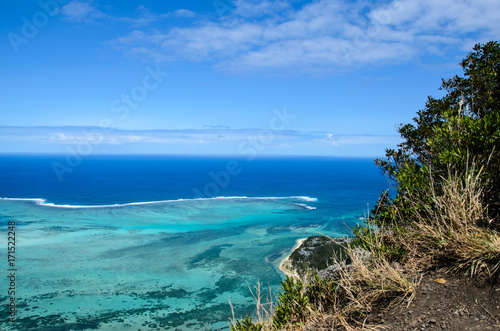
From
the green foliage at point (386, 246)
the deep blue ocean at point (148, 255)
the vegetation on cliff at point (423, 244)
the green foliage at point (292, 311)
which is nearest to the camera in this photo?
the vegetation on cliff at point (423, 244)

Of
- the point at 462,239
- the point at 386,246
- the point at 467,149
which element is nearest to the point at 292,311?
the point at 386,246

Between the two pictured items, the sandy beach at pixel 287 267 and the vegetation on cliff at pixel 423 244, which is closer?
the vegetation on cliff at pixel 423 244

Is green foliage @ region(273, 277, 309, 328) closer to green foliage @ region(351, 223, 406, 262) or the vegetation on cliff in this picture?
the vegetation on cliff

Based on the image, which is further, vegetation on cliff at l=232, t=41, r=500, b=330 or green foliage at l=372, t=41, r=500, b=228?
green foliage at l=372, t=41, r=500, b=228

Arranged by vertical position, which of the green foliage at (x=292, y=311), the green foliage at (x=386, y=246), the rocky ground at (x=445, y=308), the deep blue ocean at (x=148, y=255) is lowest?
the deep blue ocean at (x=148, y=255)

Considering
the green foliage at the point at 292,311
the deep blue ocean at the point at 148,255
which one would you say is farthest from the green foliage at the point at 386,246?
the deep blue ocean at the point at 148,255

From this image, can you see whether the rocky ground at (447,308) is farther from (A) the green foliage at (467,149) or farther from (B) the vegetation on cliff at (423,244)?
(A) the green foliage at (467,149)

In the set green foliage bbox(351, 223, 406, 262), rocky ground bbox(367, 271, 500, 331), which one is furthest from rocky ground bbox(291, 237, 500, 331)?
green foliage bbox(351, 223, 406, 262)

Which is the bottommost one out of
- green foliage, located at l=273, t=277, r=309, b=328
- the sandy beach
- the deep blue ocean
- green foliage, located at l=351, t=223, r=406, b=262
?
the sandy beach

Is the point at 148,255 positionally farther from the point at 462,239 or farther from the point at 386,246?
the point at 462,239

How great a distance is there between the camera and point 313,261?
24.6 m

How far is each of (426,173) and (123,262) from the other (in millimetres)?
24599

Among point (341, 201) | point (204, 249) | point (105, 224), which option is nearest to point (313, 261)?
point (204, 249)

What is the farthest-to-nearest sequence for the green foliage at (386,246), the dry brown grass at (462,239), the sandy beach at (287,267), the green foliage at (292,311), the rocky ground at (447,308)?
the sandy beach at (287,267)
the green foliage at (292,311)
the green foliage at (386,246)
the dry brown grass at (462,239)
the rocky ground at (447,308)
